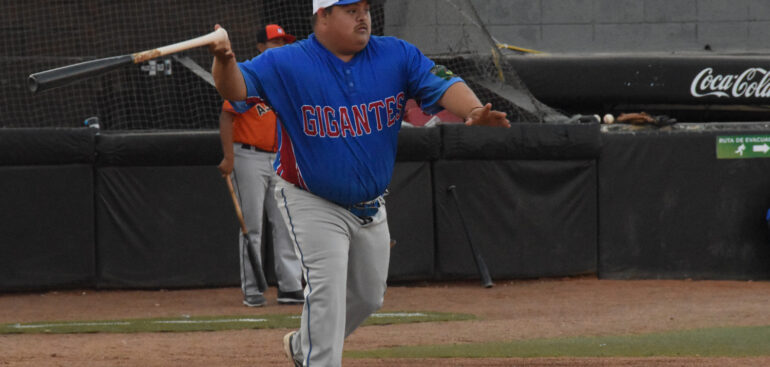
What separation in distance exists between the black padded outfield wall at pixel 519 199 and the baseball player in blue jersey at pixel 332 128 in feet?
19.2

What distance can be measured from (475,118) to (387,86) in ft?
1.49

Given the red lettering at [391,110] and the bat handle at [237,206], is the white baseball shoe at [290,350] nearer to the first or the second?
the red lettering at [391,110]

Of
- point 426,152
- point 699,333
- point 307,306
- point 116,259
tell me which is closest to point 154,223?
point 116,259

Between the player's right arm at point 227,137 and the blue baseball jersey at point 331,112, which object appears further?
the player's right arm at point 227,137

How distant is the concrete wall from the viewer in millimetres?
13703

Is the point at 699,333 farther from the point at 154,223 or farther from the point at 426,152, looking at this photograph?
the point at 154,223

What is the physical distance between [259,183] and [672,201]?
4.41 m

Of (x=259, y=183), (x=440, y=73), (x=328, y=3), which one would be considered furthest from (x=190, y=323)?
(x=328, y=3)

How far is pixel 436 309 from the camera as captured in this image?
862cm

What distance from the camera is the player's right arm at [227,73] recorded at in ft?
12.5

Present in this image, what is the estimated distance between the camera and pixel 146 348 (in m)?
6.42

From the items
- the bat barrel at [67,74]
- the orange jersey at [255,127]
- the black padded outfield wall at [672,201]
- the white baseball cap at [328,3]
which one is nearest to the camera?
the bat barrel at [67,74]

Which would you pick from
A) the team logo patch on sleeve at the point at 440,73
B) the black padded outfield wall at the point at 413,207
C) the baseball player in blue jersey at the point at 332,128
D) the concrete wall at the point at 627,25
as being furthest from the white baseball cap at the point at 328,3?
the concrete wall at the point at 627,25

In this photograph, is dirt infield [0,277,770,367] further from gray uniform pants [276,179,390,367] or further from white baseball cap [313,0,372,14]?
white baseball cap [313,0,372,14]
